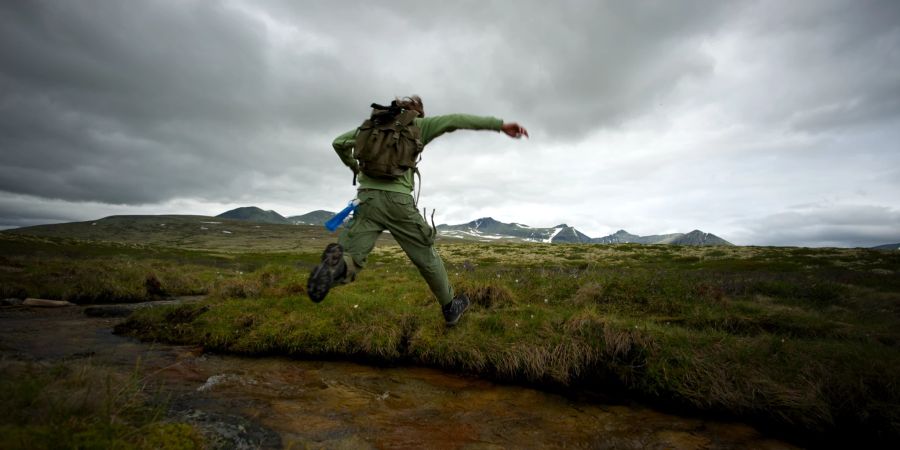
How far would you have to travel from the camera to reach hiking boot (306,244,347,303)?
4.83 metres

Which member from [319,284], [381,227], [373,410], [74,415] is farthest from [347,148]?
[74,415]

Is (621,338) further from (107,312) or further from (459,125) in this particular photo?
(107,312)

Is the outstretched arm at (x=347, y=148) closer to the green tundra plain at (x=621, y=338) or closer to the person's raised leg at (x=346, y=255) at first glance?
the person's raised leg at (x=346, y=255)

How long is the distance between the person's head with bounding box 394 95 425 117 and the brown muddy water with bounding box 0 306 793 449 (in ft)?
13.4

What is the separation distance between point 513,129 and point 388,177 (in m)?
1.95

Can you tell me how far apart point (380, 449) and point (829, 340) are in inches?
309

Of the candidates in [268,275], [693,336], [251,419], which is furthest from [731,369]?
[268,275]

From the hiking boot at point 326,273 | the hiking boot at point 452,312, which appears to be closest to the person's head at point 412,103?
the hiking boot at point 326,273

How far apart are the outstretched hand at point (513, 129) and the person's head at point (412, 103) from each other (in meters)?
1.33

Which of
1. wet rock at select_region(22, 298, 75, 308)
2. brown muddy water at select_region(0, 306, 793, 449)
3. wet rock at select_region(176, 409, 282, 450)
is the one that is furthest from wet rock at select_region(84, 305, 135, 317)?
wet rock at select_region(176, 409, 282, 450)

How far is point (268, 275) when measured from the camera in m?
11.6

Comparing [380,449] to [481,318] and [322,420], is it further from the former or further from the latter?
[481,318]

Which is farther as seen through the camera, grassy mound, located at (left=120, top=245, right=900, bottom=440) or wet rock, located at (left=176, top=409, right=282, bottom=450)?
grassy mound, located at (left=120, top=245, right=900, bottom=440)

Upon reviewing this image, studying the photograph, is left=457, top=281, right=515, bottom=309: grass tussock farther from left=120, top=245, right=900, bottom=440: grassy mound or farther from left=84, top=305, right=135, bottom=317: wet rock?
left=84, top=305, right=135, bottom=317: wet rock
